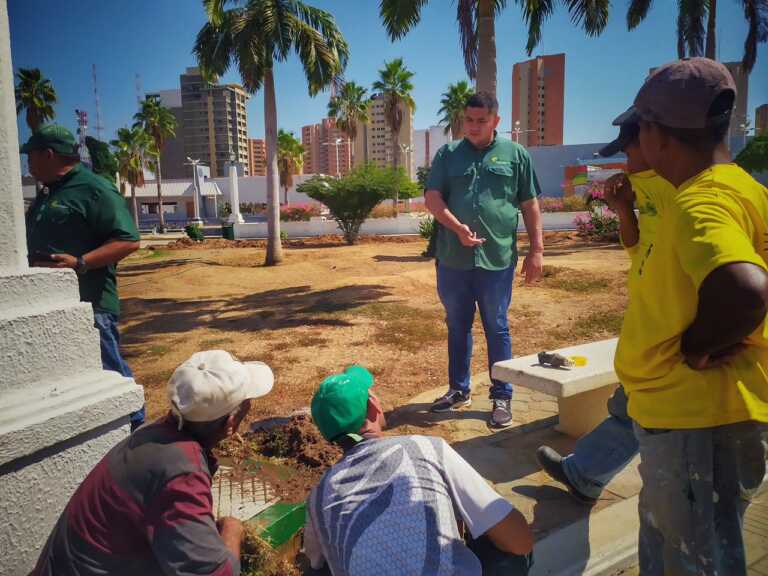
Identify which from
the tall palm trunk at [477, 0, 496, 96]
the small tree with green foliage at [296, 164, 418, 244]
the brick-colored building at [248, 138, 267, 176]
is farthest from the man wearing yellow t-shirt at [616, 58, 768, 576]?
the brick-colored building at [248, 138, 267, 176]

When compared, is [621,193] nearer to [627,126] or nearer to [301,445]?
[627,126]

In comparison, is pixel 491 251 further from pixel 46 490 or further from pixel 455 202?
pixel 46 490

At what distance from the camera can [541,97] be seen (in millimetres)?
82875

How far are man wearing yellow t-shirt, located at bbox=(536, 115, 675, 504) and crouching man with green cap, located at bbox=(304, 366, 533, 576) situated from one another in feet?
2.99

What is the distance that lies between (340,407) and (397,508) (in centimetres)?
32

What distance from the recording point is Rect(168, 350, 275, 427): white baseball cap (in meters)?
1.63

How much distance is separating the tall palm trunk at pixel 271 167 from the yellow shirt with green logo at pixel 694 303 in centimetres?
1559

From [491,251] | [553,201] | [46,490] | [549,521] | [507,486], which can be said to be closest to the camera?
[46,490]

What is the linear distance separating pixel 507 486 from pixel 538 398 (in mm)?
1419

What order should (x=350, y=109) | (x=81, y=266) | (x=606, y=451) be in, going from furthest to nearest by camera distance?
(x=350, y=109), (x=81, y=266), (x=606, y=451)

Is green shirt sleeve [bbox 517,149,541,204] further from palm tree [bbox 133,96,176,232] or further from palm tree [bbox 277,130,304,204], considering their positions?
palm tree [bbox 277,130,304,204]

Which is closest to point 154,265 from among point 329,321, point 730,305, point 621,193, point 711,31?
point 329,321

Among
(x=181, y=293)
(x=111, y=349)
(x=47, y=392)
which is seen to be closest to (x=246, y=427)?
(x=111, y=349)

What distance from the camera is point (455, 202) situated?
3818 mm
